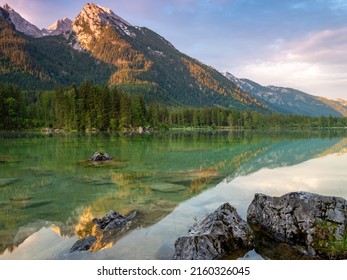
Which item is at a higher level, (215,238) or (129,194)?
(215,238)

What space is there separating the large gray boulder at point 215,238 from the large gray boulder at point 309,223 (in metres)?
1.56

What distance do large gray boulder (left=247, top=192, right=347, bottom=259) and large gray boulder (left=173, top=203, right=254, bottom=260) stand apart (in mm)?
1557

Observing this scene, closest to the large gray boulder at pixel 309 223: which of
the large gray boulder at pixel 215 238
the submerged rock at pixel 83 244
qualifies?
the large gray boulder at pixel 215 238

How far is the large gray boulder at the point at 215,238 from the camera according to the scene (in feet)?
35.4

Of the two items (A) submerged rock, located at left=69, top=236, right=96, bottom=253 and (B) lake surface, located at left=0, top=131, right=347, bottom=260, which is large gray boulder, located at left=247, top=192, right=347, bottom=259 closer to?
(B) lake surface, located at left=0, top=131, right=347, bottom=260

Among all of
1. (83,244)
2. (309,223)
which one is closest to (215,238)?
(309,223)

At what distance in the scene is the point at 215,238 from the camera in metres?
11.4

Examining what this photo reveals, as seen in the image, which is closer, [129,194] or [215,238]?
[215,238]

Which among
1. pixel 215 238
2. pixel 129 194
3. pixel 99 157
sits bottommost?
pixel 129 194

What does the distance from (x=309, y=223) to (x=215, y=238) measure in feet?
12.4

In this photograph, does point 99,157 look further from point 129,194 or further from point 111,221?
point 111,221

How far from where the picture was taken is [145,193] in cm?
2181

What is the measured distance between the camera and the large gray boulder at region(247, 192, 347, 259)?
11.4 m

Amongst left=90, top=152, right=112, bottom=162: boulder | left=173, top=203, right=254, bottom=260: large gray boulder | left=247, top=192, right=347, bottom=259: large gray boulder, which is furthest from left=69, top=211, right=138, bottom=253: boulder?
left=90, top=152, right=112, bottom=162: boulder
